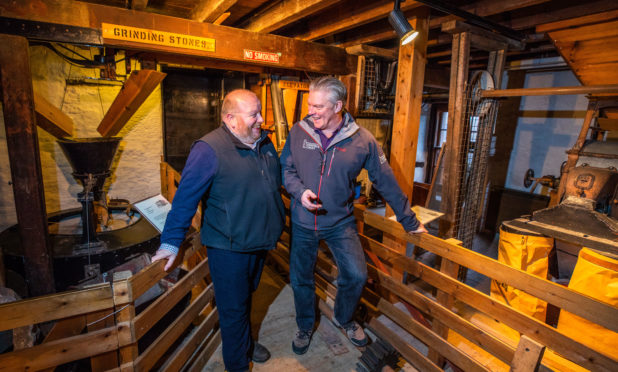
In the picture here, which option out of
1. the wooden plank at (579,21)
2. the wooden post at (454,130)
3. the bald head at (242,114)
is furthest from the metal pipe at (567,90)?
the bald head at (242,114)

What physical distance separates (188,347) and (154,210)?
1.15 metres

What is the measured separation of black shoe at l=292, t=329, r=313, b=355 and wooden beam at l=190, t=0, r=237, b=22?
3278 mm

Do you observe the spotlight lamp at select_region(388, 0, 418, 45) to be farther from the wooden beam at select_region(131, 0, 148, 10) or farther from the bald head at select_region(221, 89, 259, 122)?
the wooden beam at select_region(131, 0, 148, 10)

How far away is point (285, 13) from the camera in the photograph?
11.5 feet

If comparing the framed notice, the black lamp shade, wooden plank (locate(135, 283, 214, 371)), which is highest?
the black lamp shade

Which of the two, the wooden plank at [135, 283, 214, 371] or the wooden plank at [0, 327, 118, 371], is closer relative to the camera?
the wooden plank at [0, 327, 118, 371]

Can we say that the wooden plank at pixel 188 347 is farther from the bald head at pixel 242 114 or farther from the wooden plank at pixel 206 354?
the bald head at pixel 242 114

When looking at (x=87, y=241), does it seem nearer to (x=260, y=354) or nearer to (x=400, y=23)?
(x=260, y=354)

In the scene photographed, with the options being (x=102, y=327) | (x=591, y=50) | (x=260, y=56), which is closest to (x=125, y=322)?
(x=102, y=327)

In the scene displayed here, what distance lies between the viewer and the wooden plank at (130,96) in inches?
163

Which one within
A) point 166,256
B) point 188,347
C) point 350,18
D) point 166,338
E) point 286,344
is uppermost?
point 350,18

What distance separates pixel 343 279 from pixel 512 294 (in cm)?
198

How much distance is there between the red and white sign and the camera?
3.36m

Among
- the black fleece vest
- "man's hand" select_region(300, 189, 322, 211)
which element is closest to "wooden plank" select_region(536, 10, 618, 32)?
"man's hand" select_region(300, 189, 322, 211)
